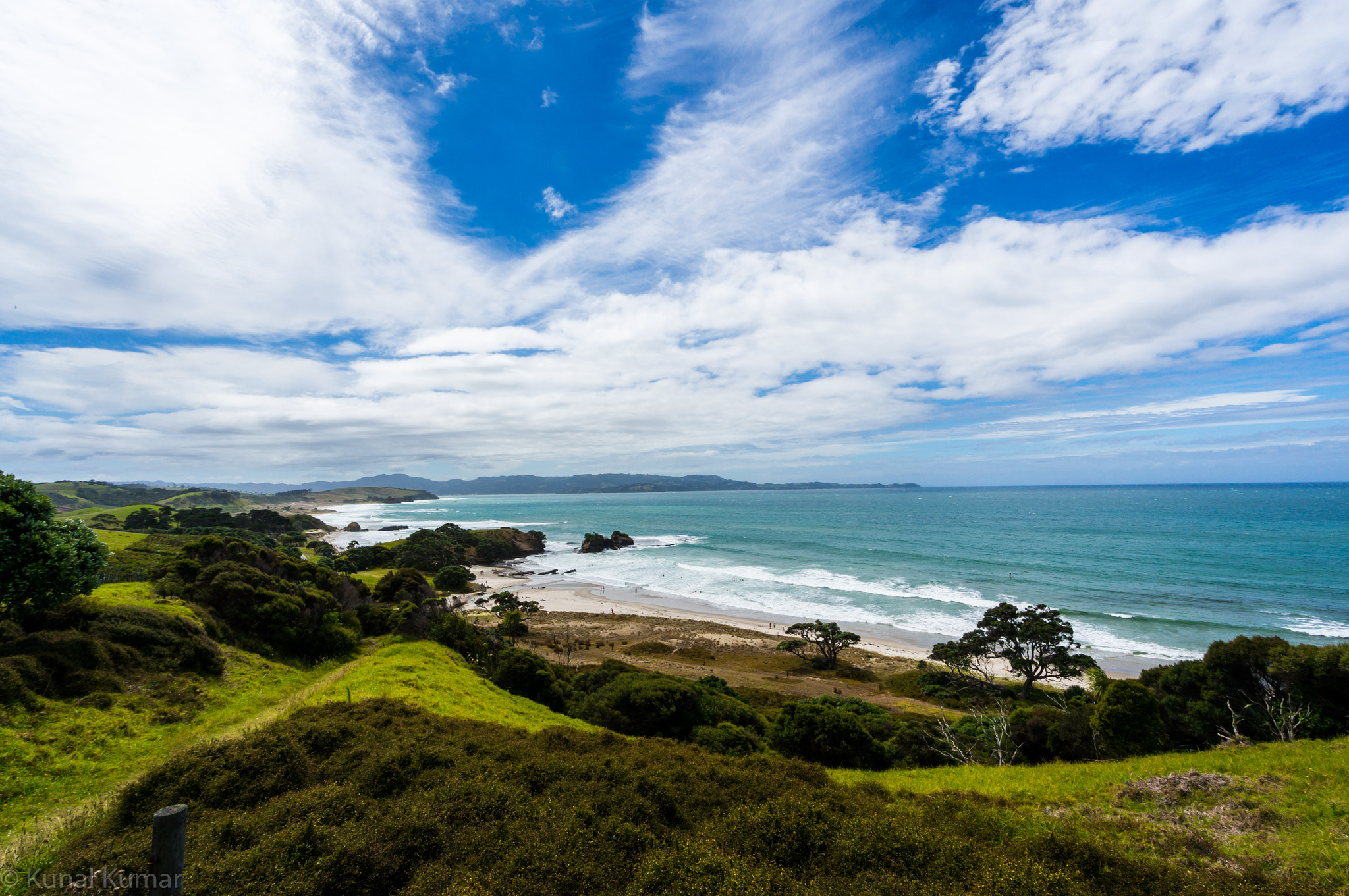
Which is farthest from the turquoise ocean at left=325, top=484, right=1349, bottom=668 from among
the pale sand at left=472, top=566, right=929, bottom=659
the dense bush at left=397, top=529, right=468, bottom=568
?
the dense bush at left=397, top=529, right=468, bottom=568

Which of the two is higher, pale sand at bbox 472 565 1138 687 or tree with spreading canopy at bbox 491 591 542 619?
tree with spreading canopy at bbox 491 591 542 619

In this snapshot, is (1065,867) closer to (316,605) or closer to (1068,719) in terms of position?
(1068,719)

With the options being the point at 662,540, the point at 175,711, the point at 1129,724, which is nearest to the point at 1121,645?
the point at 1129,724

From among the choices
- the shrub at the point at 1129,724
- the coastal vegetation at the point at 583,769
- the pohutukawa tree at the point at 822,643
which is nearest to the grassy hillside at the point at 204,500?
the coastal vegetation at the point at 583,769

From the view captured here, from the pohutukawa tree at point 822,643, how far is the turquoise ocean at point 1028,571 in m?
7.70

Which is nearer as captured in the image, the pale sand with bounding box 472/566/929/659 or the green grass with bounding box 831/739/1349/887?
A: the green grass with bounding box 831/739/1349/887

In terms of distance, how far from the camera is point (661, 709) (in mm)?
18453

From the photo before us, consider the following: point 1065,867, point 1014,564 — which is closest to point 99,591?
point 1065,867

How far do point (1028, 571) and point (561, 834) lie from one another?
65361 millimetres

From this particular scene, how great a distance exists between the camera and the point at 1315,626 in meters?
35.2

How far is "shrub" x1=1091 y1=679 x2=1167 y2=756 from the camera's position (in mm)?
14352

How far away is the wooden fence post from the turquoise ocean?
42479mm

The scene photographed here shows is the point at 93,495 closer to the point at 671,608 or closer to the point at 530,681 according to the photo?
the point at 671,608

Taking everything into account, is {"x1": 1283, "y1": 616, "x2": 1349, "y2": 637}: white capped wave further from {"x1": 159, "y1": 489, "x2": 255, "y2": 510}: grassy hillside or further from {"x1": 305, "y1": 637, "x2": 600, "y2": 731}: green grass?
{"x1": 159, "y1": 489, "x2": 255, "y2": 510}: grassy hillside
